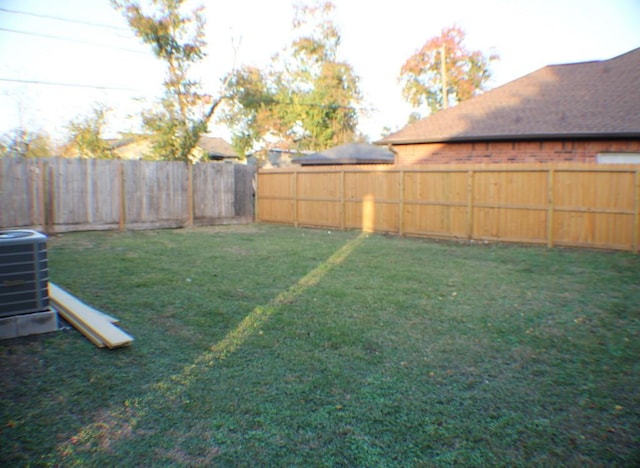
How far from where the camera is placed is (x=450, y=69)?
37.2 metres

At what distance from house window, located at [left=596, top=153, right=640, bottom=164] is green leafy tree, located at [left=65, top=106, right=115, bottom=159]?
20.2 metres

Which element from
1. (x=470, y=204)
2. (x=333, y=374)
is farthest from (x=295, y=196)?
(x=333, y=374)

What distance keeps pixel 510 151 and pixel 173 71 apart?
14.3 metres

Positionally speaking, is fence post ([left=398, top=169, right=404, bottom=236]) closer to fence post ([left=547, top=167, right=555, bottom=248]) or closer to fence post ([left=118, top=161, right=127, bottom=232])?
fence post ([left=547, top=167, right=555, bottom=248])

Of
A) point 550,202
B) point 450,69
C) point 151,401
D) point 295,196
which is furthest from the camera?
point 450,69

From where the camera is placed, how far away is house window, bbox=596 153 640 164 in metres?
11.8

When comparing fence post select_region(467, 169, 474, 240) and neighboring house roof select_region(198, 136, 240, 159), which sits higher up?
neighboring house roof select_region(198, 136, 240, 159)

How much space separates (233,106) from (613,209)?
1891 cm

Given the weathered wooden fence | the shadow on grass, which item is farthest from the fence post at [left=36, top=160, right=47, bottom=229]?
the shadow on grass

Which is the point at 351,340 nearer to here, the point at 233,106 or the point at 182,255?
the point at 182,255

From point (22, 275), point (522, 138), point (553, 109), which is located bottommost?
point (22, 275)

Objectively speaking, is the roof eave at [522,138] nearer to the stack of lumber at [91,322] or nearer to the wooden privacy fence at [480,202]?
the wooden privacy fence at [480,202]

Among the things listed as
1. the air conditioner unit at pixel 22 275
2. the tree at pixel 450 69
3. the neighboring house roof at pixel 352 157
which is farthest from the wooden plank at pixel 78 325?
the tree at pixel 450 69

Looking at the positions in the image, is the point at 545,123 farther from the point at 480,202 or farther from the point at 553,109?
the point at 480,202
